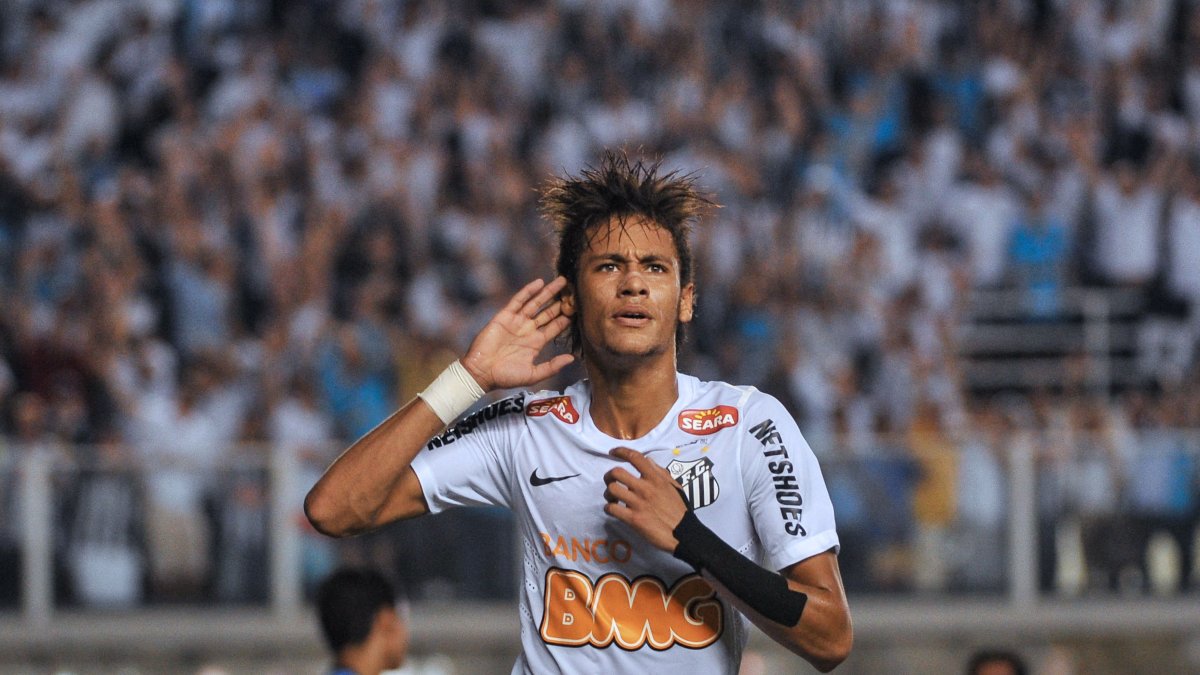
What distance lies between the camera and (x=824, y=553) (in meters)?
3.70

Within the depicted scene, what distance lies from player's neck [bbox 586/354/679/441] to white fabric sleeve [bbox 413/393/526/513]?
248mm

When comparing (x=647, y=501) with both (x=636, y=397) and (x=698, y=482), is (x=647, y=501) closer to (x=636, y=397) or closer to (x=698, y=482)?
(x=698, y=482)

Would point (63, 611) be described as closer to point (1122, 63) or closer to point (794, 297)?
point (794, 297)

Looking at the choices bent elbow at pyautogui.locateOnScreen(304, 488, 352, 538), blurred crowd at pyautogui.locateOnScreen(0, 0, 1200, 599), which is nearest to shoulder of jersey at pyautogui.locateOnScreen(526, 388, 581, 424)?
bent elbow at pyautogui.locateOnScreen(304, 488, 352, 538)

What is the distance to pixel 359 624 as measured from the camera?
581 centimetres

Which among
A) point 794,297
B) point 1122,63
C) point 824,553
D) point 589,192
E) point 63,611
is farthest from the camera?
point 1122,63

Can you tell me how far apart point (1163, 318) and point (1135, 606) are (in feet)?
10.2

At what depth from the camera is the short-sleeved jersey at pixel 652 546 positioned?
379cm

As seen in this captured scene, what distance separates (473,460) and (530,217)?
30.0 ft

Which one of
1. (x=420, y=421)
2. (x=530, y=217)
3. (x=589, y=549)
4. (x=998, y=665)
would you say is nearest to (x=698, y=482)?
(x=589, y=549)

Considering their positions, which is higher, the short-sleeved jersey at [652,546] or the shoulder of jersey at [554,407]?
the shoulder of jersey at [554,407]

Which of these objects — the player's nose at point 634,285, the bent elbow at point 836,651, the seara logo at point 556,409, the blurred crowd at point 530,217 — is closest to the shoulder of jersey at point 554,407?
the seara logo at point 556,409

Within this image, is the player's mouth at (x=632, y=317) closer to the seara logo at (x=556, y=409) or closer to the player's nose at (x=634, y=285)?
the player's nose at (x=634, y=285)

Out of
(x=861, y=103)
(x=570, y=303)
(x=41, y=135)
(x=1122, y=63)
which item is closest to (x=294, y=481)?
(x=41, y=135)
